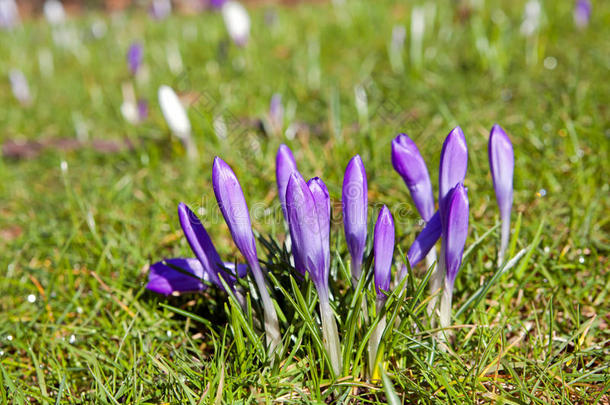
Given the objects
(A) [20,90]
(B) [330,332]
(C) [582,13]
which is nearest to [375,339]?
(B) [330,332]

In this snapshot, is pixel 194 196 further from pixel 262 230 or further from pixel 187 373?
pixel 187 373

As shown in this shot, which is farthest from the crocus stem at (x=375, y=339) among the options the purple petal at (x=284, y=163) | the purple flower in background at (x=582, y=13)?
the purple flower in background at (x=582, y=13)

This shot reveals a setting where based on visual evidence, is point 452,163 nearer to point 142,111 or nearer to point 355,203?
point 355,203

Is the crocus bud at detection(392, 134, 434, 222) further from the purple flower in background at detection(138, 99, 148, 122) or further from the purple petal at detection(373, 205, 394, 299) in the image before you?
the purple flower in background at detection(138, 99, 148, 122)

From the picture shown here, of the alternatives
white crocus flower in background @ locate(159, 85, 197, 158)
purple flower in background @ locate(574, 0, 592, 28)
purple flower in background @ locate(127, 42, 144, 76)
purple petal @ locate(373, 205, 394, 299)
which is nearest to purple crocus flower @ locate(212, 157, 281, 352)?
purple petal @ locate(373, 205, 394, 299)

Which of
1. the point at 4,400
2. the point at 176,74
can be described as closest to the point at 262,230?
the point at 4,400

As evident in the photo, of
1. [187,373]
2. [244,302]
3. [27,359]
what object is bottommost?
[27,359]
